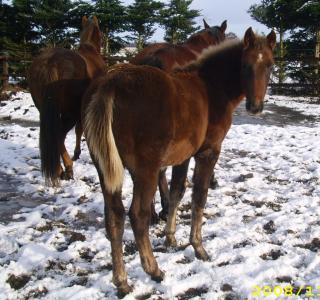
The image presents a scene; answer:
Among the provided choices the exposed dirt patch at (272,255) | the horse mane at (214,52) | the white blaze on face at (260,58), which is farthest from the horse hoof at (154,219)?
the white blaze on face at (260,58)

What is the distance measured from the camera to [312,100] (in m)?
14.6

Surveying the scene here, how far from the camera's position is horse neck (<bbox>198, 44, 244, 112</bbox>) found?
119 inches

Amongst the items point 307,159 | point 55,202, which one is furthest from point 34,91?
point 307,159

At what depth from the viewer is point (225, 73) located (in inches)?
121

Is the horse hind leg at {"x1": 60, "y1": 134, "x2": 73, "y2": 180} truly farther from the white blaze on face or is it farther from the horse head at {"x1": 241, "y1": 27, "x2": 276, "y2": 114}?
the white blaze on face

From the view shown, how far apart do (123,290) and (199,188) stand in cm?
106

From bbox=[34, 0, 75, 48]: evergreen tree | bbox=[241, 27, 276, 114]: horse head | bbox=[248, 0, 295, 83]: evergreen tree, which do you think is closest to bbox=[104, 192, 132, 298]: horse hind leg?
bbox=[241, 27, 276, 114]: horse head

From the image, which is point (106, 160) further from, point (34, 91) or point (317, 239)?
point (34, 91)

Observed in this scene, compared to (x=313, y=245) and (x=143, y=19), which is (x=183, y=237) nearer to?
(x=313, y=245)

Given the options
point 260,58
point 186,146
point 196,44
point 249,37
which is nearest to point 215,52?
point 249,37

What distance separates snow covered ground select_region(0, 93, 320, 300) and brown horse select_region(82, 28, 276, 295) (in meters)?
0.25

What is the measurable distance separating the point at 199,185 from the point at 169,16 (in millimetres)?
21356

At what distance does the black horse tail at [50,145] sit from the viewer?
3.24 metres

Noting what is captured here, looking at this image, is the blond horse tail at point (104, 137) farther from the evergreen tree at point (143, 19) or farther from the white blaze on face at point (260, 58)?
the evergreen tree at point (143, 19)
